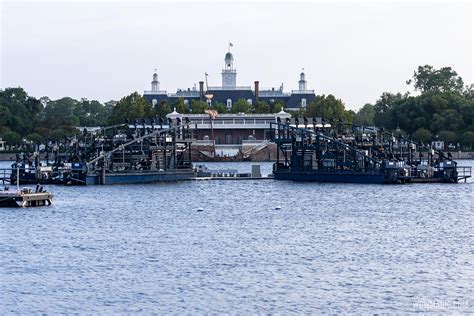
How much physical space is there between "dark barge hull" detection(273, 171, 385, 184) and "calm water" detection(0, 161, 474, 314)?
20.7 meters

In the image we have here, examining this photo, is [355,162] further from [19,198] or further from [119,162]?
[19,198]

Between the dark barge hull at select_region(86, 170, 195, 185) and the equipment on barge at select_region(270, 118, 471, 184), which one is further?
the dark barge hull at select_region(86, 170, 195, 185)

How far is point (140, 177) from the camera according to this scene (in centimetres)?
14288

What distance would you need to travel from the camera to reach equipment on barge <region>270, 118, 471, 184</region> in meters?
135

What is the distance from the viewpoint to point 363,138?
14912 cm

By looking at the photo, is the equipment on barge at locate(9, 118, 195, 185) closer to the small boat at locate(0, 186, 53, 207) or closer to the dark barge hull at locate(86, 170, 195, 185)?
the dark barge hull at locate(86, 170, 195, 185)

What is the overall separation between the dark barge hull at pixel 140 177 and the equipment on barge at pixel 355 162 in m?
11.2

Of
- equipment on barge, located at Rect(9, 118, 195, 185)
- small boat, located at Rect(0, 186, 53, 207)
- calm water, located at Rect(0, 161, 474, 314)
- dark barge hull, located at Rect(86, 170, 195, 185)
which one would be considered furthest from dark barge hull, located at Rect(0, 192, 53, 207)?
dark barge hull, located at Rect(86, 170, 195, 185)

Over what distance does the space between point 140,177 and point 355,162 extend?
2410 cm

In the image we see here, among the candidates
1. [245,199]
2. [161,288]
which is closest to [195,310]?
[161,288]

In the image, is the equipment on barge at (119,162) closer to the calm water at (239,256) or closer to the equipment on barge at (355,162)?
the equipment on barge at (355,162)

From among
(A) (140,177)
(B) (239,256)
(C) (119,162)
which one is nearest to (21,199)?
(B) (239,256)

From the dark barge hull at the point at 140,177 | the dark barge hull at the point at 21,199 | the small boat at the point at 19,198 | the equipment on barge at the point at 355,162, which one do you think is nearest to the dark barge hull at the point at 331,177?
the equipment on barge at the point at 355,162

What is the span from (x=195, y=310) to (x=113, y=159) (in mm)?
91127
